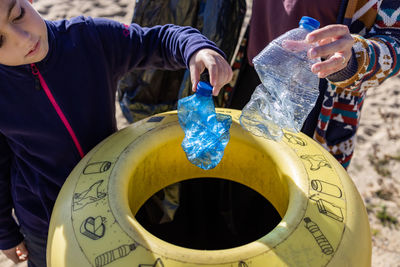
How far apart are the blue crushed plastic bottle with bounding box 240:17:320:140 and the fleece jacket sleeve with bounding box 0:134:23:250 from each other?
2.76ft

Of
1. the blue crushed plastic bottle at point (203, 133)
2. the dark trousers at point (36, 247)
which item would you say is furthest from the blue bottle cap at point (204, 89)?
the dark trousers at point (36, 247)

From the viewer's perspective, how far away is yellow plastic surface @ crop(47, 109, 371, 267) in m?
0.80

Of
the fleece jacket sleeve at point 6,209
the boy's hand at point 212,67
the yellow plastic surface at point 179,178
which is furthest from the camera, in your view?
the fleece jacket sleeve at point 6,209

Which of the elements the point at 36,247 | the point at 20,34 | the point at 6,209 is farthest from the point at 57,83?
the point at 36,247

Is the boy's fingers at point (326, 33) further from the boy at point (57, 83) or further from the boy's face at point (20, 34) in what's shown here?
the boy's face at point (20, 34)

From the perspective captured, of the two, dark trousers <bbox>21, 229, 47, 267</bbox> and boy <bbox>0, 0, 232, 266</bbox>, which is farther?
dark trousers <bbox>21, 229, 47, 267</bbox>

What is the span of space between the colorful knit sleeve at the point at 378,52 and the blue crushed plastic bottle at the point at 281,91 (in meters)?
0.12

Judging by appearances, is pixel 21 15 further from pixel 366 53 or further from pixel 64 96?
pixel 366 53

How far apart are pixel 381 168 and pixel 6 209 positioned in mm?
2322

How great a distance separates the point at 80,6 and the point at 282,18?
318 centimetres

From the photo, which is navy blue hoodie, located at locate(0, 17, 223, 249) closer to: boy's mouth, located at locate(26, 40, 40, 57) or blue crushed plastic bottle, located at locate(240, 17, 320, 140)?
boy's mouth, located at locate(26, 40, 40, 57)

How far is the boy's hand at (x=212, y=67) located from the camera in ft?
3.33

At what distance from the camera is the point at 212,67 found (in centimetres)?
102

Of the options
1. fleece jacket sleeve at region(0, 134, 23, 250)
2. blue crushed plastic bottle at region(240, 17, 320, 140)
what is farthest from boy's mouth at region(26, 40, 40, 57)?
blue crushed plastic bottle at region(240, 17, 320, 140)
